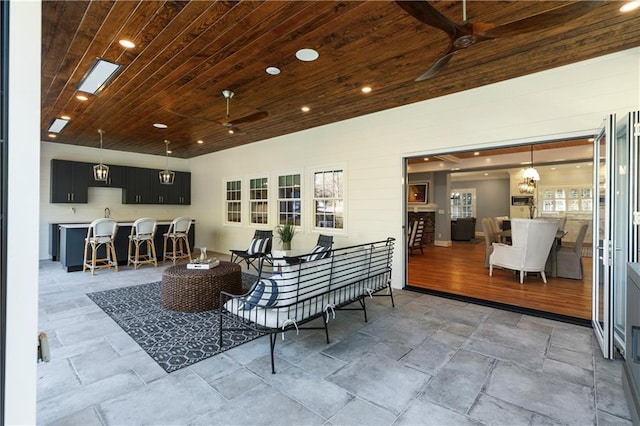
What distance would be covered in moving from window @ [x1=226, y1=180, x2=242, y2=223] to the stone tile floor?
16.0ft

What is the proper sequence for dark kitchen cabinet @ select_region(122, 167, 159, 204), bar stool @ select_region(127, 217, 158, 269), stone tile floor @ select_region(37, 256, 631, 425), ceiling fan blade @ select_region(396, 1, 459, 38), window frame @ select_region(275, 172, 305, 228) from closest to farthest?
ceiling fan blade @ select_region(396, 1, 459, 38), stone tile floor @ select_region(37, 256, 631, 425), bar stool @ select_region(127, 217, 158, 269), window frame @ select_region(275, 172, 305, 228), dark kitchen cabinet @ select_region(122, 167, 159, 204)

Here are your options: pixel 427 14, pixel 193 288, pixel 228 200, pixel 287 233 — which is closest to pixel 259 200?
pixel 228 200

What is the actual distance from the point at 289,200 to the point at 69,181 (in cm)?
547

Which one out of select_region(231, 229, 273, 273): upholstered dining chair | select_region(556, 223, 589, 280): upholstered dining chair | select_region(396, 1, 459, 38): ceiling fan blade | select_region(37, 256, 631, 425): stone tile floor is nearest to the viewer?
select_region(396, 1, 459, 38): ceiling fan blade

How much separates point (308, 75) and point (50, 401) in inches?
150

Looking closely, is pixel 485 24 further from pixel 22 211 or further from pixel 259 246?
pixel 259 246

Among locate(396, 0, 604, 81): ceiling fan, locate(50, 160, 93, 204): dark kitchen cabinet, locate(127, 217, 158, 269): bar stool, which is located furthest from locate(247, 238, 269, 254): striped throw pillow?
locate(50, 160, 93, 204): dark kitchen cabinet

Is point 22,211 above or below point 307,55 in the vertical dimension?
below

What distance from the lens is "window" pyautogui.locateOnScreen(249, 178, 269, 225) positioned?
743 centimetres

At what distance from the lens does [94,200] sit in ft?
26.7

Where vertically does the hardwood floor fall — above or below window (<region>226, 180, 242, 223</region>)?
below

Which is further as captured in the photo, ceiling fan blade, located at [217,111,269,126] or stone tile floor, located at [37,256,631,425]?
ceiling fan blade, located at [217,111,269,126]

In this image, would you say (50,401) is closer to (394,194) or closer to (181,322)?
(181,322)

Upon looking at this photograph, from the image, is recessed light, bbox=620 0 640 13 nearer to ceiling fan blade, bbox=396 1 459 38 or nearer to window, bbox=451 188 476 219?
ceiling fan blade, bbox=396 1 459 38
